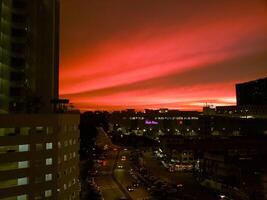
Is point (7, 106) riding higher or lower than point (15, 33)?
lower

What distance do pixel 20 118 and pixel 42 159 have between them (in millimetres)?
2610

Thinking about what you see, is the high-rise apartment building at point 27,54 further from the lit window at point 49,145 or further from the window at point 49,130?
the lit window at point 49,145

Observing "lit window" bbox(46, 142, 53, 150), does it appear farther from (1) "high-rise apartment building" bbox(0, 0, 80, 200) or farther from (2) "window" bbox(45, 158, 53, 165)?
(2) "window" bbox(45, 158, 53, 165)

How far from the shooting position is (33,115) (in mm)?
19484

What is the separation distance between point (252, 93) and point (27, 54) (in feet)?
188

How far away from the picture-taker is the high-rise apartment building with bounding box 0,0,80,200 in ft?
58.3

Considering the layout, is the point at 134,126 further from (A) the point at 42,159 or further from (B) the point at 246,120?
(A) the point at 42,159

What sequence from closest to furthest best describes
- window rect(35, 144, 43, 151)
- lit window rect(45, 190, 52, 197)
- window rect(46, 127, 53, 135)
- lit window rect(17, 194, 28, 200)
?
lit window rect(17, 194, 28, 200)
window rect(35, 144, 43, 151)
lit window rect(45, 190, 52, 197)
window rect(46, 127, 53, 135)

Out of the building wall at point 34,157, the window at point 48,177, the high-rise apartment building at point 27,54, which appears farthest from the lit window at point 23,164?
the high-rise apartment building at point 27,54

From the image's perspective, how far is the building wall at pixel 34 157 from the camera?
56.9ft

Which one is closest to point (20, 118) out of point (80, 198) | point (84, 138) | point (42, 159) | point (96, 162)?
point (42, 159)

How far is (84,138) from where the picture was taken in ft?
181

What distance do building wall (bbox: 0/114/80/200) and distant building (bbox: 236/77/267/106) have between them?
52309mm

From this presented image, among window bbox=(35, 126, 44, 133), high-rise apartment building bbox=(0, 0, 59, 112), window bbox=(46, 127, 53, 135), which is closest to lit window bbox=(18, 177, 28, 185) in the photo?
window bbox=(35, 126, 44, 133)
